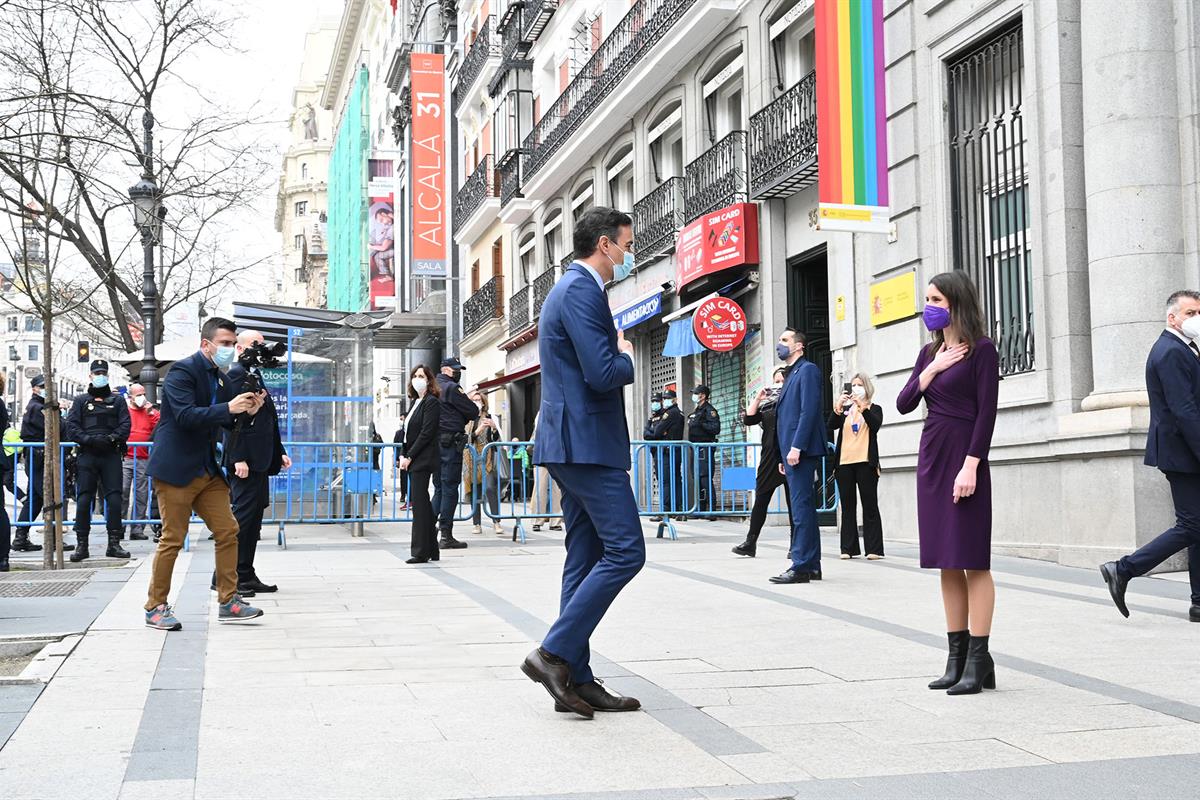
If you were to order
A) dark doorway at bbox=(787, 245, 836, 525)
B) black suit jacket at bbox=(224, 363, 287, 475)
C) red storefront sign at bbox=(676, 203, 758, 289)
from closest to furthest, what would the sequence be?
black suit jacket at bbox=(224, 363, 287, 475) → dark doorway at bbox=(787, 245, 836, 525) → red storefront sign at bbox=(676, 203, 758, 289)

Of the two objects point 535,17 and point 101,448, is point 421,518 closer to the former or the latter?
point 101,448

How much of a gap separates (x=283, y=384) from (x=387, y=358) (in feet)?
124

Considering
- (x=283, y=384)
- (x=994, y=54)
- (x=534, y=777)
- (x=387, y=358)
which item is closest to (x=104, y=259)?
(x=283, y=384)

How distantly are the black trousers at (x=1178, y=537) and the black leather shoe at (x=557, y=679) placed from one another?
3.75 metres

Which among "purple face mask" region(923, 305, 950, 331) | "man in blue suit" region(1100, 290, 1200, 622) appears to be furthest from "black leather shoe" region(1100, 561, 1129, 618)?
"purple face mask" region(923, 305, 950, 331)

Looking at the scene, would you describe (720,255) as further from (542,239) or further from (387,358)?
(387,358)

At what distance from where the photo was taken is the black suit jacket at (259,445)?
917 centimetres

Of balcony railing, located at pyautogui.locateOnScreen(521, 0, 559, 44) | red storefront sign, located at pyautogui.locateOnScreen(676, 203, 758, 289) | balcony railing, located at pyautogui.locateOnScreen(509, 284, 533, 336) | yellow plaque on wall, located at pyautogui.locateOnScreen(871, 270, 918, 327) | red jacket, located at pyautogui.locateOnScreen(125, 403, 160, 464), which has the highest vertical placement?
balcony railing, located at pyautogui.locateOnScreen(521, 0, 559, 44)

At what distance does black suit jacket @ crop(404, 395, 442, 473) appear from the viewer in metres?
12.0

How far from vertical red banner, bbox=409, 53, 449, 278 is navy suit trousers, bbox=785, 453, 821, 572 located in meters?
29.7

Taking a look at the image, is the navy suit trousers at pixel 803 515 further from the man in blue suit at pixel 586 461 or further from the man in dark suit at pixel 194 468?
the man in blue suit at pixel 586 461

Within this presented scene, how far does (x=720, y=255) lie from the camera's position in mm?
19172

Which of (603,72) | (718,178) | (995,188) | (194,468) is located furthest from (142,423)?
(603,72)

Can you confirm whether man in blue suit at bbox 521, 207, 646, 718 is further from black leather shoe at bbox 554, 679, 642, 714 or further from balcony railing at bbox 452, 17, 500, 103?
balcony railing at bbox 452, 17, 500, 103
